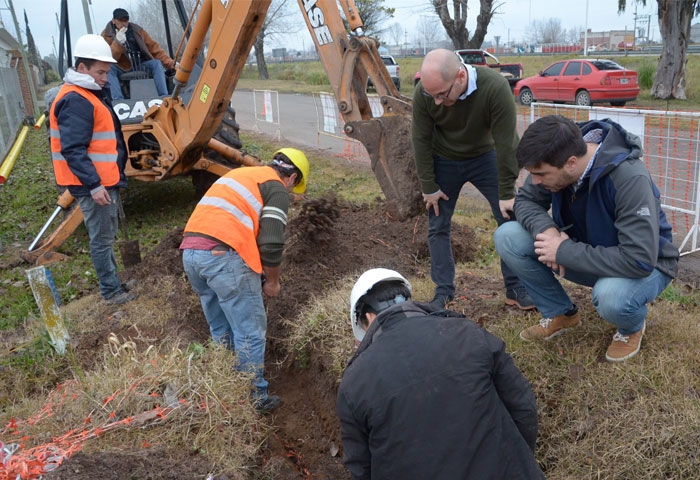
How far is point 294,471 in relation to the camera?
337 centimetres

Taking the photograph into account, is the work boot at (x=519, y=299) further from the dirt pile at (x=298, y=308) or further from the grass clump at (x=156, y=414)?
the grass clump at (x=156, y=414)

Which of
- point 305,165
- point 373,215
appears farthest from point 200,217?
point 373,215

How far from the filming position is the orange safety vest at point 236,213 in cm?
342

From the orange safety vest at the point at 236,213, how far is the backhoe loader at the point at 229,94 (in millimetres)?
1827

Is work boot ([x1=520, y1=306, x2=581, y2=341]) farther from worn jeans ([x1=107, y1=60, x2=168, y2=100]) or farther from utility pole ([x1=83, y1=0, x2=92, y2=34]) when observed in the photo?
utility pole ([x1=83, y1=0, x2=92, y2=34])

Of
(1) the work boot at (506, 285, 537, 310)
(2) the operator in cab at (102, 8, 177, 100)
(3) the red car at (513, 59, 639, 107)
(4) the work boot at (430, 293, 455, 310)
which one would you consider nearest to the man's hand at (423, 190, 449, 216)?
(4) the work boot at (430, 293, 455, 310)

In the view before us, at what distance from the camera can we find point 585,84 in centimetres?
1795

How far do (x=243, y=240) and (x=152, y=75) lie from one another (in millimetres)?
4941

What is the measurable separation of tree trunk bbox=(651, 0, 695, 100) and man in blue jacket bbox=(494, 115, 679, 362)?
1903 cm

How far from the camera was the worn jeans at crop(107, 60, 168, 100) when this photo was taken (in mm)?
7166

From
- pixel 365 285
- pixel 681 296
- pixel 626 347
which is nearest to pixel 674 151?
pixel 681 296

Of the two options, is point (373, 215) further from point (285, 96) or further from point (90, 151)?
point (285, 96)

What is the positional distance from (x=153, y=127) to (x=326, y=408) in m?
4.48

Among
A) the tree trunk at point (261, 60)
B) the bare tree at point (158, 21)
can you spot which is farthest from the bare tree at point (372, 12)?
the bare tree at point (158, 21)
